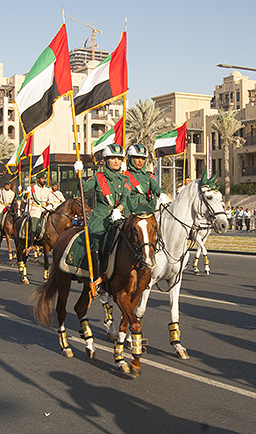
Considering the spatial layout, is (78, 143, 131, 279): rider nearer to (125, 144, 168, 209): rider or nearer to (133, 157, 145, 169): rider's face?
(125, 144, 168, 209): rider

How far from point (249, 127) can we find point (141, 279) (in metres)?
64.6

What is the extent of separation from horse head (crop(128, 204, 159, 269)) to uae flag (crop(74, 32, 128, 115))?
11.2ft

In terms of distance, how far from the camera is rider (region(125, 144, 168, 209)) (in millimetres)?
8273

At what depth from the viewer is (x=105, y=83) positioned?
33.3 ft

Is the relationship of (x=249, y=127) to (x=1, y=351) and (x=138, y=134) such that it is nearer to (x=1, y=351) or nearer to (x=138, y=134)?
(x=138, y=134)

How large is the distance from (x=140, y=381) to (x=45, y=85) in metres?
4.40

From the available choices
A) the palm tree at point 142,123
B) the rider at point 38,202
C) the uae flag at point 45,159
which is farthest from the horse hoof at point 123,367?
the palm tree at point 142,123

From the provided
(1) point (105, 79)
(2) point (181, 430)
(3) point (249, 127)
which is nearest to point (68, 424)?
(2) point (181, 430)

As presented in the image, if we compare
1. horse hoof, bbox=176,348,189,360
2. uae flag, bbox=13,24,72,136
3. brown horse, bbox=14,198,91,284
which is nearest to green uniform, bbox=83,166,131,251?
uae flag, bbox=13,24,72,136

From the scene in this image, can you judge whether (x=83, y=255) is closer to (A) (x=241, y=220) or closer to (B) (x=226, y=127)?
(A) (x=241, y=220)

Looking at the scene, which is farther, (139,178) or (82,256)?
(139,178)

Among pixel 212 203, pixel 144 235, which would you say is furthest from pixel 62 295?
pixel 212 203

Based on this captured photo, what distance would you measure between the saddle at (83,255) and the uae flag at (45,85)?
6.22 feet

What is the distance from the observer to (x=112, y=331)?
25.8 ft
